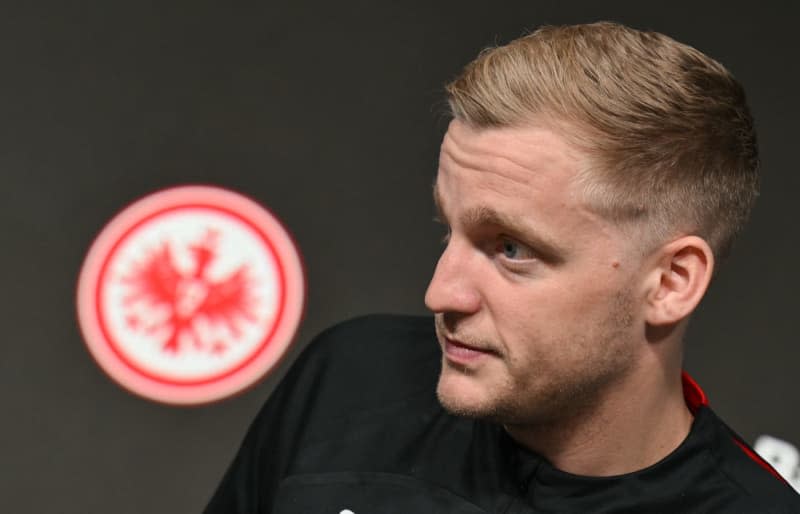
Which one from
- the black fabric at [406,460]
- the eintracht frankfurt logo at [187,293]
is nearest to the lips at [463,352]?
the black fabric at [406,460]

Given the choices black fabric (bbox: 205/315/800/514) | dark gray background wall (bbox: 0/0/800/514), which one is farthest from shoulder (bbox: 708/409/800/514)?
dark gray background wall (bbox: 0/0/800/514)

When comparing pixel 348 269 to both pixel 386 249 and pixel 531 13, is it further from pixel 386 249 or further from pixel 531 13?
pixel 531 13

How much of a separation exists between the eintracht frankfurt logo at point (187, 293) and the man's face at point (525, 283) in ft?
1.50

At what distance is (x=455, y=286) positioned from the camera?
0.83 metres

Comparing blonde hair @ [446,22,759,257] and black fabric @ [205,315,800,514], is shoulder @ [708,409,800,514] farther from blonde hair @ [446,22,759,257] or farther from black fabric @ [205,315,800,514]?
blonde hair @ [446,22,759,257]

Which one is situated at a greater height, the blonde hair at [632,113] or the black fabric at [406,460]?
the blonde hair at [632,113]

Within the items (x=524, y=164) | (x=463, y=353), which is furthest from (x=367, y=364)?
(x=524, y=164)

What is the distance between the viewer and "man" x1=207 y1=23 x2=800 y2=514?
0.80 m

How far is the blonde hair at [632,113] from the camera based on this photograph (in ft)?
2.62

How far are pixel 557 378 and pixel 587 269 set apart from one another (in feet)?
0.31

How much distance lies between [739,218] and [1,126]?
79 centimetres

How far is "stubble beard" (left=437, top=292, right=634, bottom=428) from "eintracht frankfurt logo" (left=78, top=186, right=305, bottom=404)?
469 millimetres

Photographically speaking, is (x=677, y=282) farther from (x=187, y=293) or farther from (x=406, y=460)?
(x=187, y=293)

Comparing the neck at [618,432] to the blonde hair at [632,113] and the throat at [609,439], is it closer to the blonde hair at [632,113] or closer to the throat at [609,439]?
the throat at [609,439]
